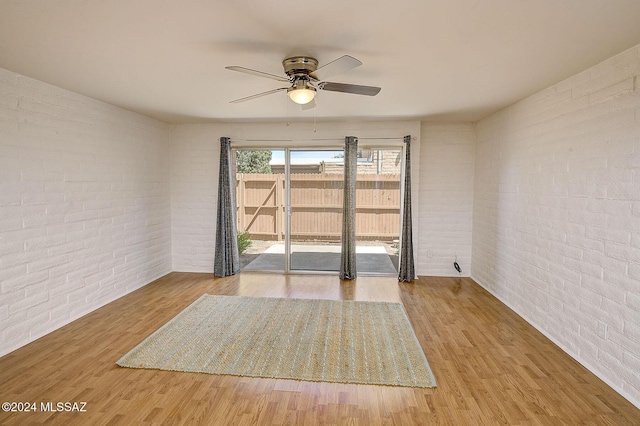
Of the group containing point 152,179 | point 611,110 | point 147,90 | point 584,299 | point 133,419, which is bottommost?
point 133,419

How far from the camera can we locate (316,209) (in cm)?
528

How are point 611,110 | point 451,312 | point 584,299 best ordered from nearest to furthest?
point 611,110 → point 584,299 → point 451,312

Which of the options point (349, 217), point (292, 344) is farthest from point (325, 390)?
point (349, 217)

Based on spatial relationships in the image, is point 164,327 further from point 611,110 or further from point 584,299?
point 611,110

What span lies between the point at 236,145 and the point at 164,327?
288 centimetres

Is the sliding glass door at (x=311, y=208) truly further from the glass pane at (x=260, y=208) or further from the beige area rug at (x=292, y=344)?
the beige area rug at (x=292, y=344)

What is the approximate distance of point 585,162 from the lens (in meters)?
2.66

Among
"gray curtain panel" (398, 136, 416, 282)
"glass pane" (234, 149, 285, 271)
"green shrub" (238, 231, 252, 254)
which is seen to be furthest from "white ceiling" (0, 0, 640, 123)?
"green shrub" (238, 231, 252, 254)

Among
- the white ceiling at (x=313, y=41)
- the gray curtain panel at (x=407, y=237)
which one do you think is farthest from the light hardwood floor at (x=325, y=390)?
the white ceiling at (x=313, y=41)

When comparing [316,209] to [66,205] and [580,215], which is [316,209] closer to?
[66,205]

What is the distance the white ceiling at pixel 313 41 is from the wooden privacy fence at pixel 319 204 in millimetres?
1934

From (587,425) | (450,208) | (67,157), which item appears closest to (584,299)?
(587,425)

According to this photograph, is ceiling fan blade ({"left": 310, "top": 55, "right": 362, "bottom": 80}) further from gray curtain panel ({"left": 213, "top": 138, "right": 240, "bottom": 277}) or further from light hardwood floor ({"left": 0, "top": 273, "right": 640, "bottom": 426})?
gray curtain panel ({"left": 213, "top": 138, "right": 240, "bottom": 277})

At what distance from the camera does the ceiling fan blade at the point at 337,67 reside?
81.0 inches
